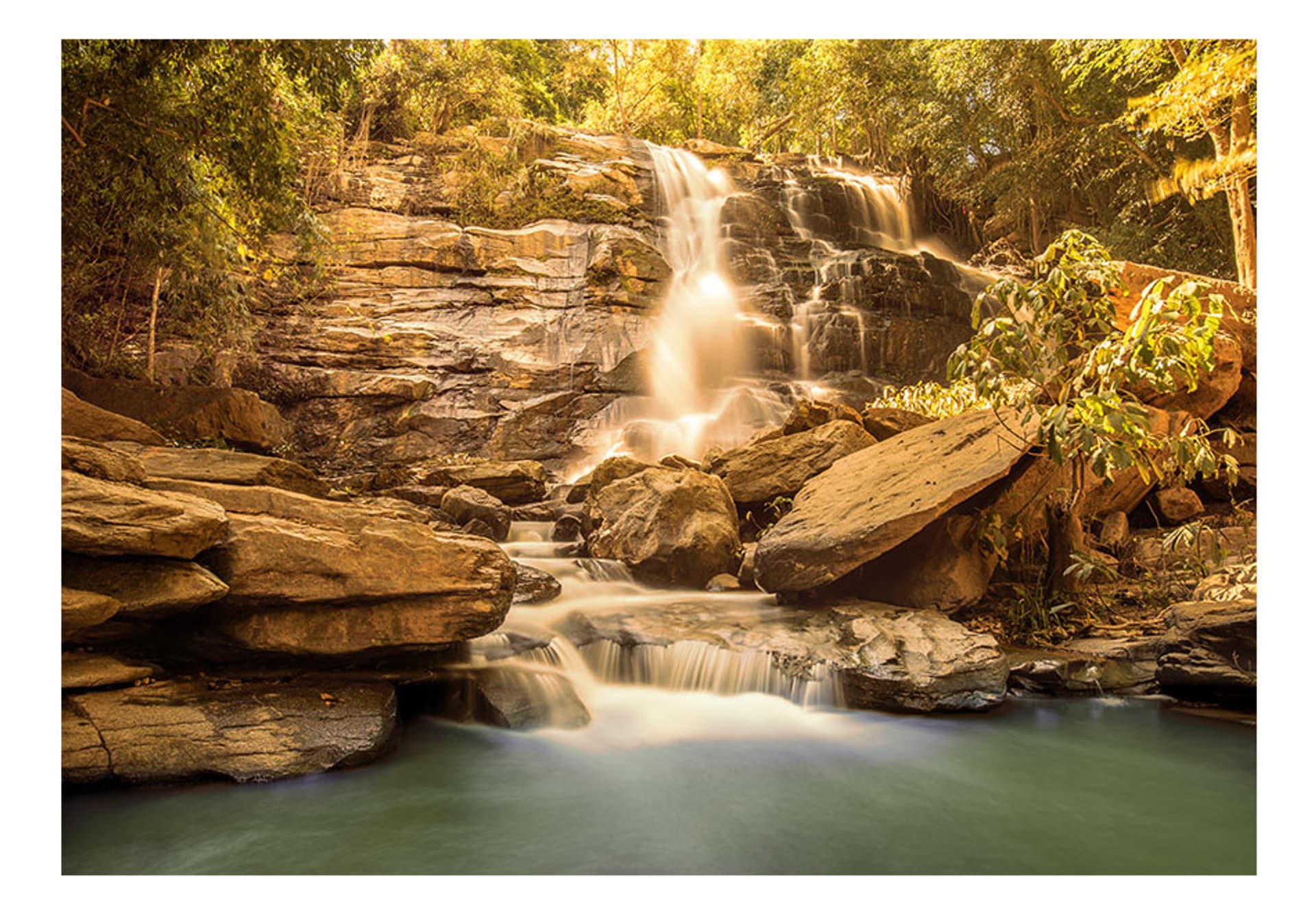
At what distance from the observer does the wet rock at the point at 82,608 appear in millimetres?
2643

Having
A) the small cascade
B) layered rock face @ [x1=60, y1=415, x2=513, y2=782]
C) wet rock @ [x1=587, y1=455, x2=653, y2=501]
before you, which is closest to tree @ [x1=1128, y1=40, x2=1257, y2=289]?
the small cascade

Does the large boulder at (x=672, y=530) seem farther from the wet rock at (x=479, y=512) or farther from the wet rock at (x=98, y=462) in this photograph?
the wet rock at (x=98, y=462)

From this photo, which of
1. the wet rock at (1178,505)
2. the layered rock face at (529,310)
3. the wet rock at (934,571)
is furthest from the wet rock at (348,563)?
the layered rock face at (529,310)

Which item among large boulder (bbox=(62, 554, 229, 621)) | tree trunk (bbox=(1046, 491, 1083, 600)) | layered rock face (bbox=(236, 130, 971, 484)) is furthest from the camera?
layered rock face (bbox=(236, 130, 971, 484))

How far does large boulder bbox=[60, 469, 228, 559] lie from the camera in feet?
8.86

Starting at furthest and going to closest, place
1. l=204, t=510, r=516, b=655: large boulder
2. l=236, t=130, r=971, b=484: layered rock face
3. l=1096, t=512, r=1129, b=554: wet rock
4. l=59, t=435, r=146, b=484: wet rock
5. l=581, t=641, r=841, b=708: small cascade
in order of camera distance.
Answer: l=236, t=130, r=971, b=484: layered rock face < l=1096, t=512, r=1129, b=554: wet rock < l=581, t=641, r=841, b=708: small cascade < l=204, t=510, r=516, b=655: large boulder < l=59, t=435, r=146, b=484: wet rock

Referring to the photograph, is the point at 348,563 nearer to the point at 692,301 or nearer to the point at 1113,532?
the point at 1113,532

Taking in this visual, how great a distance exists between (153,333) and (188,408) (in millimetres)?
668

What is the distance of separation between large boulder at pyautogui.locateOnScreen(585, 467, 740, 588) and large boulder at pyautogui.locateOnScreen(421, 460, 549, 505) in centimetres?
177

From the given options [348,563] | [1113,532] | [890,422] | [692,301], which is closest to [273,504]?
[348,563]

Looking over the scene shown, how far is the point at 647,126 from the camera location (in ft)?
40.8

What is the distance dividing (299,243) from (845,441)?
4.42 m

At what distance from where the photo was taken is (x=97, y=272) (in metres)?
4.90

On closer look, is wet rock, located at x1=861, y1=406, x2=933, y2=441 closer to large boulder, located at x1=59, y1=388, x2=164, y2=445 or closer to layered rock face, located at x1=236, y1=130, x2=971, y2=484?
layered rock face, located at x1=236, y1=130, x2=971, y2=484
